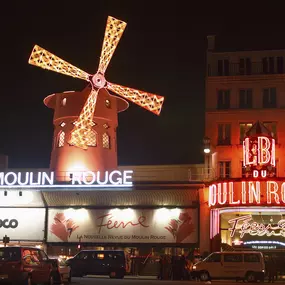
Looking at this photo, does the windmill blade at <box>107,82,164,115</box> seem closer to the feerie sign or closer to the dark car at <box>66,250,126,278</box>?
the feerie sign

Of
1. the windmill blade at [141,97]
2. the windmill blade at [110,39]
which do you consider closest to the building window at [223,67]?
the windmill blade at [141,97]

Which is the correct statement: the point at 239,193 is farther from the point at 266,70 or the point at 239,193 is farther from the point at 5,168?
the point at 5,168

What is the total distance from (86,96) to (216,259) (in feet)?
45.8

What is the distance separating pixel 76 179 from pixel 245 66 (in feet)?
37.2

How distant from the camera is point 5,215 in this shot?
37.9 meters

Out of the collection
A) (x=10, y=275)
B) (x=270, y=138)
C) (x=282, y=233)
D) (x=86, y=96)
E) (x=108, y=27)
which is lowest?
(x=10, y=275)

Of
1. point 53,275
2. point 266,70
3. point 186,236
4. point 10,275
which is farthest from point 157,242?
point 10,275

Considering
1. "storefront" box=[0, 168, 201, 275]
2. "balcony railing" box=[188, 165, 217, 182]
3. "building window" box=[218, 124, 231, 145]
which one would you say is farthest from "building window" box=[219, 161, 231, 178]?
"storefront" box=[0, 168, 201, 275]

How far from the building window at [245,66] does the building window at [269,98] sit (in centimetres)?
155

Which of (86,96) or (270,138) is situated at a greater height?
(86,96)

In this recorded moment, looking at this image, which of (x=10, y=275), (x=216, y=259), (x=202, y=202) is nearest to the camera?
(x=10, y=275)

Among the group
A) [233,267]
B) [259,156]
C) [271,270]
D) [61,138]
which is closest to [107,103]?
[61,138]

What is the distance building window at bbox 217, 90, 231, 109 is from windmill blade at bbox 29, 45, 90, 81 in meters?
7.61

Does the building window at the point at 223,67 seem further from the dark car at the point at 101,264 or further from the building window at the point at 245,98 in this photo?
the dark car at the point at 101,264
